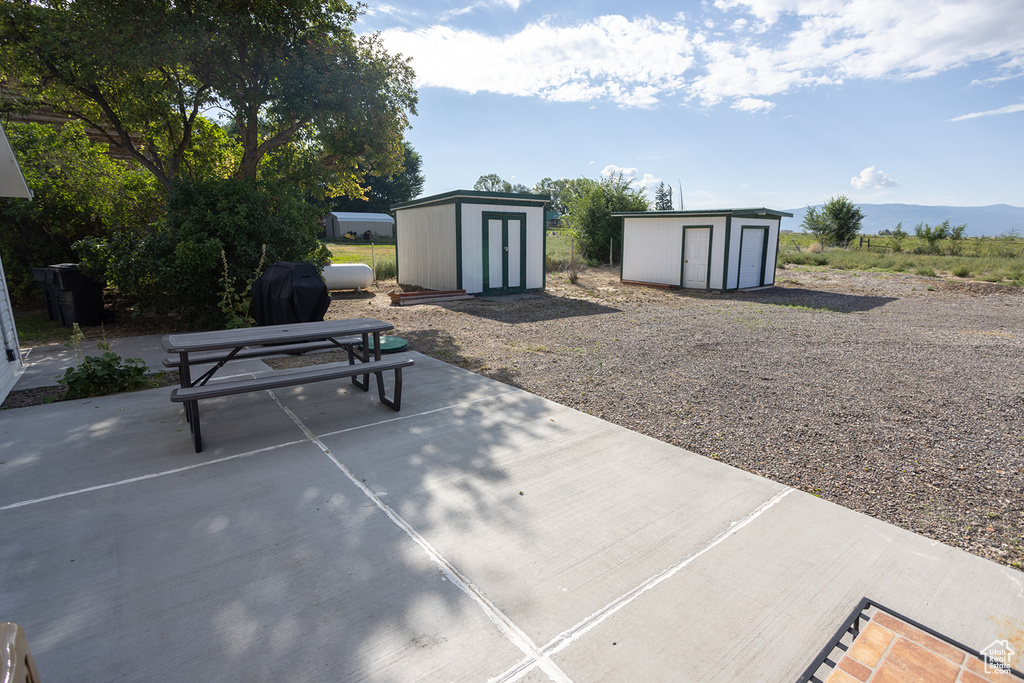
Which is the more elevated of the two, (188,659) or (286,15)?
(286,15)

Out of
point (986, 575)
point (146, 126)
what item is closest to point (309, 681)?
point (986, 575)

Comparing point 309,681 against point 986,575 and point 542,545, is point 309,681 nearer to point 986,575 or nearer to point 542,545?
point 542,545

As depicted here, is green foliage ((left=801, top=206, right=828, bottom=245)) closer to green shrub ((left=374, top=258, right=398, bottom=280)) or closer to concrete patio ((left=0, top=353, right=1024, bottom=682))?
green shrub ((left=374, top=258, right=398, bottom=280))

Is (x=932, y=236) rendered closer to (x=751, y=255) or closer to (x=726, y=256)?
(x=751, y=255)

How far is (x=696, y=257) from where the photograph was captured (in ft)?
51.3

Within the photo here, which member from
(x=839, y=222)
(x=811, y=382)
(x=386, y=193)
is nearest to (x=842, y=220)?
(x=839, y=222)

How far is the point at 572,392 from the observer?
5.35 metres

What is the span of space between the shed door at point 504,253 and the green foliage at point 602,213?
9.71 meters

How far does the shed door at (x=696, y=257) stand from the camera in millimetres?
15383

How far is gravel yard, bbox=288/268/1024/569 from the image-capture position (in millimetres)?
3322

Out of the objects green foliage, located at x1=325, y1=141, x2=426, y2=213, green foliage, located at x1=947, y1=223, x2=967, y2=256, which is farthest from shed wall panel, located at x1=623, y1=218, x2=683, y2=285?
green foliage, located at x1=325, y1=141, x2=426, y2=213

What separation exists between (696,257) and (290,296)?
12819 millimetres

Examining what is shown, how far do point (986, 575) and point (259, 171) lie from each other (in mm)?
13714

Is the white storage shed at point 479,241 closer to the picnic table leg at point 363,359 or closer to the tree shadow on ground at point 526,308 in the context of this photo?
the tree shadow on ground at point 526,308
